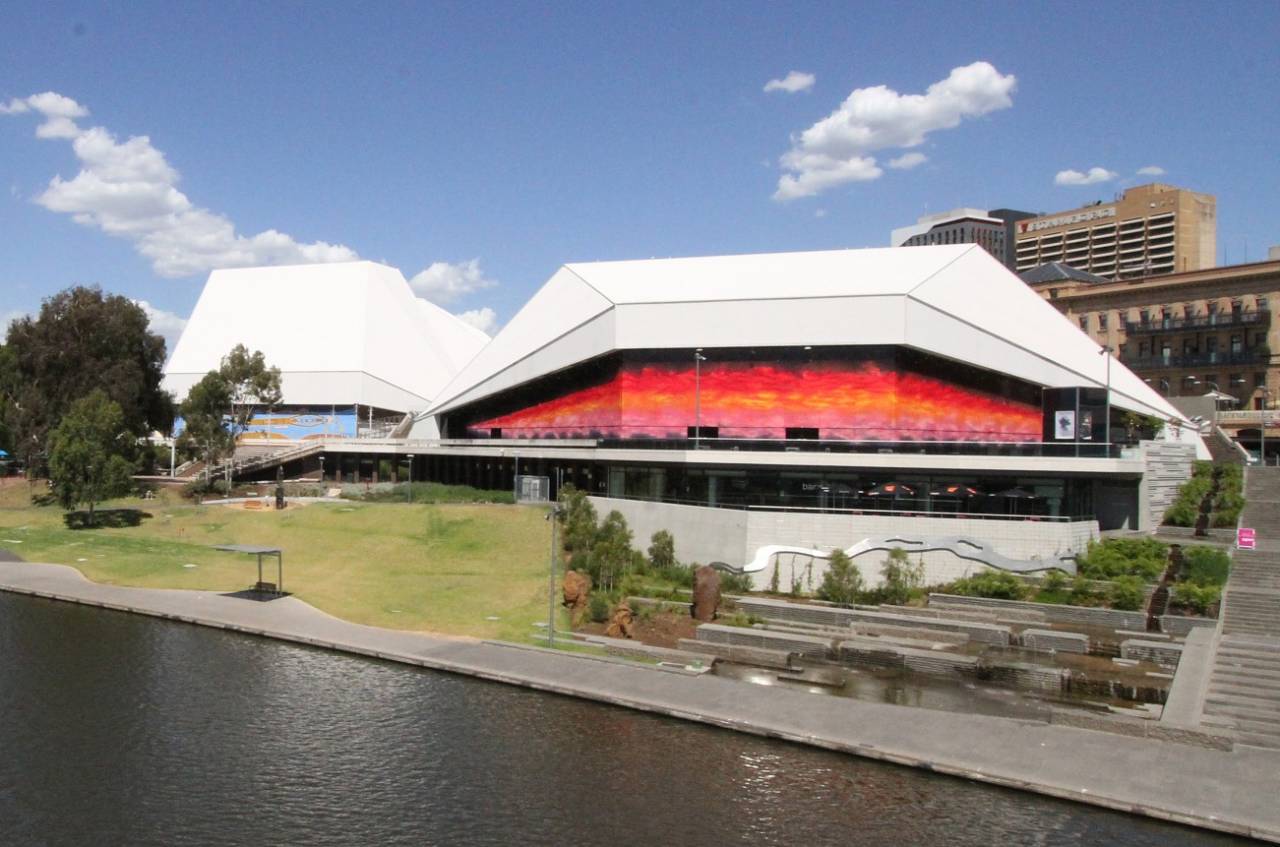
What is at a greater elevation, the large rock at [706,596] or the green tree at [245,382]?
the green tree at [245,382]

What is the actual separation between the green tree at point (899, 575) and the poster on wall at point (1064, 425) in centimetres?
881

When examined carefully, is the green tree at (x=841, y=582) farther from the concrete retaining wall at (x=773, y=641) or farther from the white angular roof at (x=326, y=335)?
the white angular roof at (x=326, y=335)

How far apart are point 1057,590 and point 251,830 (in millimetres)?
29352

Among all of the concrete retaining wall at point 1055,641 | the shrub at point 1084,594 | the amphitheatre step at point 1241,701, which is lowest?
the amphitheatre step at point 1241,701

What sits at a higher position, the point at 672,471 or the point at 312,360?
the point at 312,360

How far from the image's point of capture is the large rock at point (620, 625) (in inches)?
1362

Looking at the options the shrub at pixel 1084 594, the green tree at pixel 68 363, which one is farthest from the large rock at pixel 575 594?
the green tree at pixel 68 363

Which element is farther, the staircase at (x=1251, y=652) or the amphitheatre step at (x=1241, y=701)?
the amphitheatre step at (x=1241, y=701)

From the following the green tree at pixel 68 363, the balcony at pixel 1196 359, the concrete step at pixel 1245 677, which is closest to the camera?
the concrete step at pixel 1245 677

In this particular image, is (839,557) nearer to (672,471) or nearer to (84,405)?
(672,471)

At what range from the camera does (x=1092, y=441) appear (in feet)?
143

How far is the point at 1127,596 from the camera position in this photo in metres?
36.0

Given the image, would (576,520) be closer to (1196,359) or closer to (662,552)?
(662,552)

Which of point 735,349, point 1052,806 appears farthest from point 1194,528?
point 1052,806
